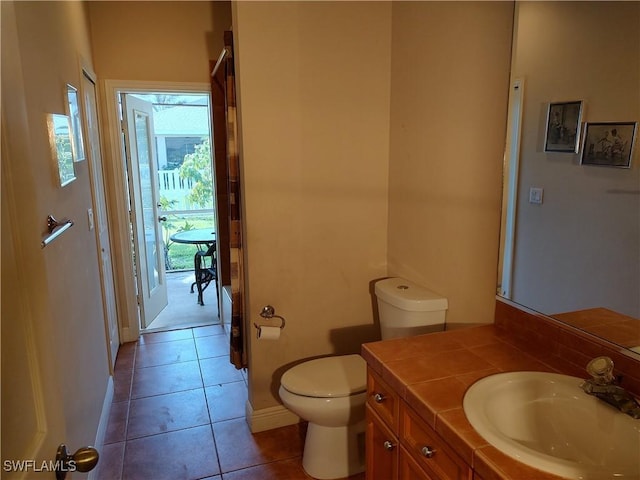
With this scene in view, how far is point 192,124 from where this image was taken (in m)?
6.20

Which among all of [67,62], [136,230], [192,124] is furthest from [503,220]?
[192,124]

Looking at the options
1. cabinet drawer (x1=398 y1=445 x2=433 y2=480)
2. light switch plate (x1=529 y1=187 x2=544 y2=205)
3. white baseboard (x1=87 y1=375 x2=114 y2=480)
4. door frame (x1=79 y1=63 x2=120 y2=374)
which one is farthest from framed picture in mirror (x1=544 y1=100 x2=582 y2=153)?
door frame (x1=79 y1=63 x2=120 y2=374)

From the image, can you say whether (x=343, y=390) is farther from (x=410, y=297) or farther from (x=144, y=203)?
(x=144, y=203)

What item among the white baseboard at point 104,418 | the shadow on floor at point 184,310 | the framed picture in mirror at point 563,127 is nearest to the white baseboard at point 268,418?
the white baseboard at point 104,418

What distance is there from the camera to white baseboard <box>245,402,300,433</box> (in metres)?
2.48

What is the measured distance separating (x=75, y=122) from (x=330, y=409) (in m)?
1.94

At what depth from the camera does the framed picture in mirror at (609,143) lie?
1.21 metres

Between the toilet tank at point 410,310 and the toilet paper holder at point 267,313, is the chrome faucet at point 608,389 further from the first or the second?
the toilet paper holder at point 267,313

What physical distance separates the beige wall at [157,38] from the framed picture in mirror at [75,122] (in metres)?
0.91

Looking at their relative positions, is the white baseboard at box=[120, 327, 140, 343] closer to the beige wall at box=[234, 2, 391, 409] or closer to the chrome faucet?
the beige wall at box=[234, 2, 391, 409]

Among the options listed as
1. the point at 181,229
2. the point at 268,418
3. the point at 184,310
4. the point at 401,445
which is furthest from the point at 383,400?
the point at 181,229

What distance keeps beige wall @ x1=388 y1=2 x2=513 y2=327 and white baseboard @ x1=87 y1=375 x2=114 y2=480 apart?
70.8 inches

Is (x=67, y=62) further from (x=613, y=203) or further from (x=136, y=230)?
(x=613, y=203)

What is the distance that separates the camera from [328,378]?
2074mm
